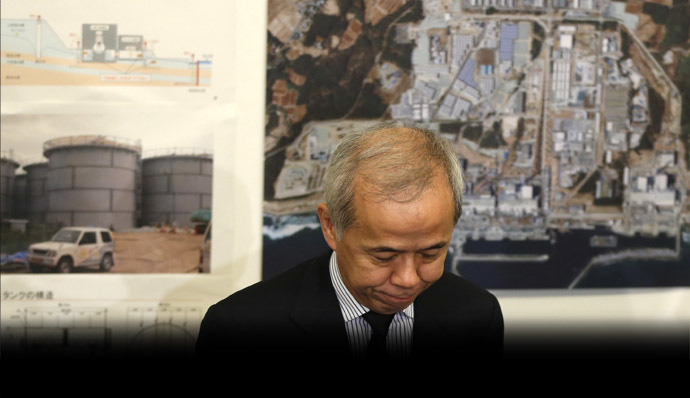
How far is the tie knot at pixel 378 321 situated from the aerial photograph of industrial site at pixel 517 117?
504 millimetres

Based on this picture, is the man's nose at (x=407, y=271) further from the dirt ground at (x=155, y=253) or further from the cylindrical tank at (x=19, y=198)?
the cylindrical tank at (x=19, y=198)

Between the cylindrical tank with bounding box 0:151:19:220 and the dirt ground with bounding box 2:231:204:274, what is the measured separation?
0.22 m

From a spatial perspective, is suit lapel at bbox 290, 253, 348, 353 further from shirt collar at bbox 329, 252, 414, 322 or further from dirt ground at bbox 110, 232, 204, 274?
dirt ground at bbox 110, 232, 204, 274

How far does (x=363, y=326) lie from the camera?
0.88m

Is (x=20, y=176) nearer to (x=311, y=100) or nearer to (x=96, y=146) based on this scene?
(x=96, y=146)

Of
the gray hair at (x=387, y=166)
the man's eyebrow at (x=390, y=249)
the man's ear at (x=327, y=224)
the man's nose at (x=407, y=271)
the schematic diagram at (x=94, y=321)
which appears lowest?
the schematic diagram at (x=94, y=321)

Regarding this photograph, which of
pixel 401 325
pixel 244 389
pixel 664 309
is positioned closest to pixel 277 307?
pixel 401 325

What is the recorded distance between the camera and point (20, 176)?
1.31 metres

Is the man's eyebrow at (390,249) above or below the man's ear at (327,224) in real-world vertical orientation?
below

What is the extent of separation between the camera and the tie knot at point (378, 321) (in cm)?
87

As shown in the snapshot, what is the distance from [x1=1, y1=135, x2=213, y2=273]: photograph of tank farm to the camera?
4.30ft

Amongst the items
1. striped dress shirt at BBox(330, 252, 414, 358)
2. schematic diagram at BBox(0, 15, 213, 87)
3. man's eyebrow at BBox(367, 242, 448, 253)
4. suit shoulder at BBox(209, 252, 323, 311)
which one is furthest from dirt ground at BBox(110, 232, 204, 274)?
man's eyebrow at BBox(367, 242, 448, 253)

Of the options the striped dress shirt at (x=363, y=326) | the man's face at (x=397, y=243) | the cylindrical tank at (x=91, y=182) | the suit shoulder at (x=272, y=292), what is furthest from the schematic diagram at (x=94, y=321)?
the man's face at (x=397, y=243)

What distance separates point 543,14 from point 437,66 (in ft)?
0.98
